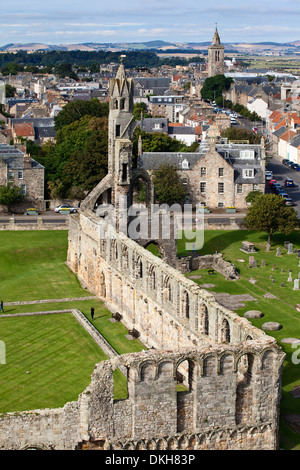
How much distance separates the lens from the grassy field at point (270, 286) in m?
44.3

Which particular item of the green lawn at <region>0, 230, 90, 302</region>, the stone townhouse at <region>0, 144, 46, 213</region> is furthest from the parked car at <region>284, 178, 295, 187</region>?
the green lawn at <region>0, 230, 90, 302</region>

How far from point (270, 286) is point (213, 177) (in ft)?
115

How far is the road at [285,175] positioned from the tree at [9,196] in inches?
1249

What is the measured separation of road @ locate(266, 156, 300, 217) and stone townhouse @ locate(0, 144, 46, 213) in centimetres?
2966

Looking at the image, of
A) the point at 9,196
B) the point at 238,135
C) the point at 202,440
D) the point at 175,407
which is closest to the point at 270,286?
the point at 202,440

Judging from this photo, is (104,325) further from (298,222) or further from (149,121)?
(149,121)

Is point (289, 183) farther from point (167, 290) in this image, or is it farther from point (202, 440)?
point (202, 440)

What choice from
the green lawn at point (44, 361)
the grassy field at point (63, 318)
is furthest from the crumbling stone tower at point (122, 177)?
the green lawn at point (44, 361)

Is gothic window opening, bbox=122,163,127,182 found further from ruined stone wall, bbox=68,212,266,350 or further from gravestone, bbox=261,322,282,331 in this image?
gravestone, bbox=261,322,282,331

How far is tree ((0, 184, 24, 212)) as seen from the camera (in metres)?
92.4

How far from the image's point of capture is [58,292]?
63344 millimetres

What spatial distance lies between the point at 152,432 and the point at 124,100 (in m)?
38.3

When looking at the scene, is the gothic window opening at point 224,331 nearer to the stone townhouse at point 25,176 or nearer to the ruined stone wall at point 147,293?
the ruined stone wall at point 147,293
